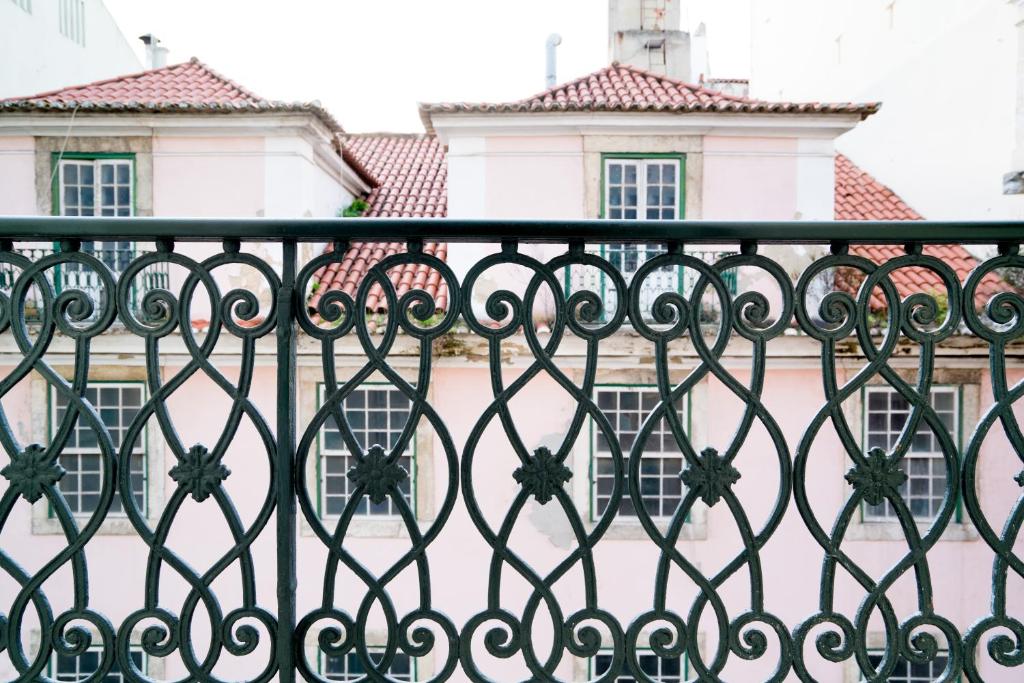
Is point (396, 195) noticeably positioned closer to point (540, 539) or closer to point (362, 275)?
point (362, 275)

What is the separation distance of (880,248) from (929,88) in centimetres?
270

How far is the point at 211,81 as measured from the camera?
32.0ft

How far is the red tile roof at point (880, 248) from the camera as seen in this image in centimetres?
899

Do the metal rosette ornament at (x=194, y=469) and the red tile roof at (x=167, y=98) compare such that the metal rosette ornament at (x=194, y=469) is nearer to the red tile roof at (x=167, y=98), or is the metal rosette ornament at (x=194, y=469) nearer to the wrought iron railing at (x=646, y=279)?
the wrought iron railing at (x=646, y=279)

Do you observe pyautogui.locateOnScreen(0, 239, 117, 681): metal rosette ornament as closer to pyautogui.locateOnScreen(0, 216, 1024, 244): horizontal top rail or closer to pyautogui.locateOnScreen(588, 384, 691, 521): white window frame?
pyautogui.locateOnScreen(0, 216, 1024, 244): horizontal top rail

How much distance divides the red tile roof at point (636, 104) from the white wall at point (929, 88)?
5.56 feet

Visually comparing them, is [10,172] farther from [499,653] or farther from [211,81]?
[499,653]

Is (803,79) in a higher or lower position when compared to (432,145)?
higher

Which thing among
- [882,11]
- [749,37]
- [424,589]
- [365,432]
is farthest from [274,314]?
[749,37]

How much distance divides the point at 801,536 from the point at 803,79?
9.38 metres

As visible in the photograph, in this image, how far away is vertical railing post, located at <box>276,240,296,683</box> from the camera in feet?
4.11

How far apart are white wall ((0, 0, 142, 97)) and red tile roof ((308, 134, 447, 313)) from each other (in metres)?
4.58

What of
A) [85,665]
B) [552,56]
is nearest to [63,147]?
[85,665]

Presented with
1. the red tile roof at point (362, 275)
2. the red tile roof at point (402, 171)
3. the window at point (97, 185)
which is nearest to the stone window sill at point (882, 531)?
the red tile roof at point (362, 275)
